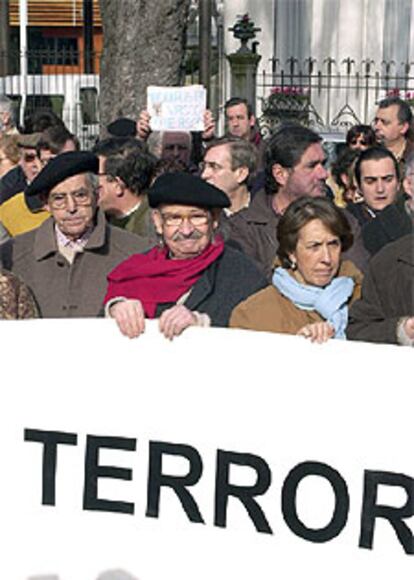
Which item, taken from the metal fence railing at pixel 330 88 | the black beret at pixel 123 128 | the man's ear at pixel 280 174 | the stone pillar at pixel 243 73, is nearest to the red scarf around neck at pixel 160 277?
the man's ear at pixel 280 174

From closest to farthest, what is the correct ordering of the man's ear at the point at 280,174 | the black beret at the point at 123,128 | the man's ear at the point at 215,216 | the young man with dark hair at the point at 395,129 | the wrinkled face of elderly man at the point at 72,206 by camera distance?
the man's ear at the point at 215,216, the wrinkled face of elderly man at the point at 72,206, the man's ear at the point at 280,174, the young man with dark hair at the point at 395,129, the black beret at the point at 123,128

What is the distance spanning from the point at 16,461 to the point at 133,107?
26.9 feet

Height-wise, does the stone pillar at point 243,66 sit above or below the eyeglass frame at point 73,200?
above

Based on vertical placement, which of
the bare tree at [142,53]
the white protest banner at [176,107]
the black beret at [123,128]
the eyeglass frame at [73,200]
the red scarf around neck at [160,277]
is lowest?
the red scarf around neck at [160,277]

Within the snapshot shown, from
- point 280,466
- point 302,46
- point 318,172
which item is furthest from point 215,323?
point 302,46

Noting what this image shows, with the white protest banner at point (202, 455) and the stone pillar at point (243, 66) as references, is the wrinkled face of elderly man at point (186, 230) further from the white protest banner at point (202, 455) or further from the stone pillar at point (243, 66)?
the stone pillar at point (243, 66)

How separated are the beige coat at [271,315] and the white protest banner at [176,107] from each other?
123 inches

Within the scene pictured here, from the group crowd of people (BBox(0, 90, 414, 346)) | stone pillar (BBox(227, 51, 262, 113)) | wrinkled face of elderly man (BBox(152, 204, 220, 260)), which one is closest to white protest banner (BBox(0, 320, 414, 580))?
crowd of people (BBox(0, 90, 414, 346))

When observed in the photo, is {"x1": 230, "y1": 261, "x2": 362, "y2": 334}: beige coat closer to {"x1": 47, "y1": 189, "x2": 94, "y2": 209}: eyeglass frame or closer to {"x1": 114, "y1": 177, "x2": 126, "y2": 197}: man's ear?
{"x1": 47, "y1": 189, "x2": 94, "y2": 209}: eyeglass frame

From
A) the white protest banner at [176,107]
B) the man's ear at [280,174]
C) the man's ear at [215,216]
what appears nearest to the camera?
the man's ear at [215,216]

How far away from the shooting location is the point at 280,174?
5262mm

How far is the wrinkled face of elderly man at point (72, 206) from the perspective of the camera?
179 inches

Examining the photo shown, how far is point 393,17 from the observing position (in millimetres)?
18750

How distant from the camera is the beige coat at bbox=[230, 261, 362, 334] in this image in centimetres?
376
